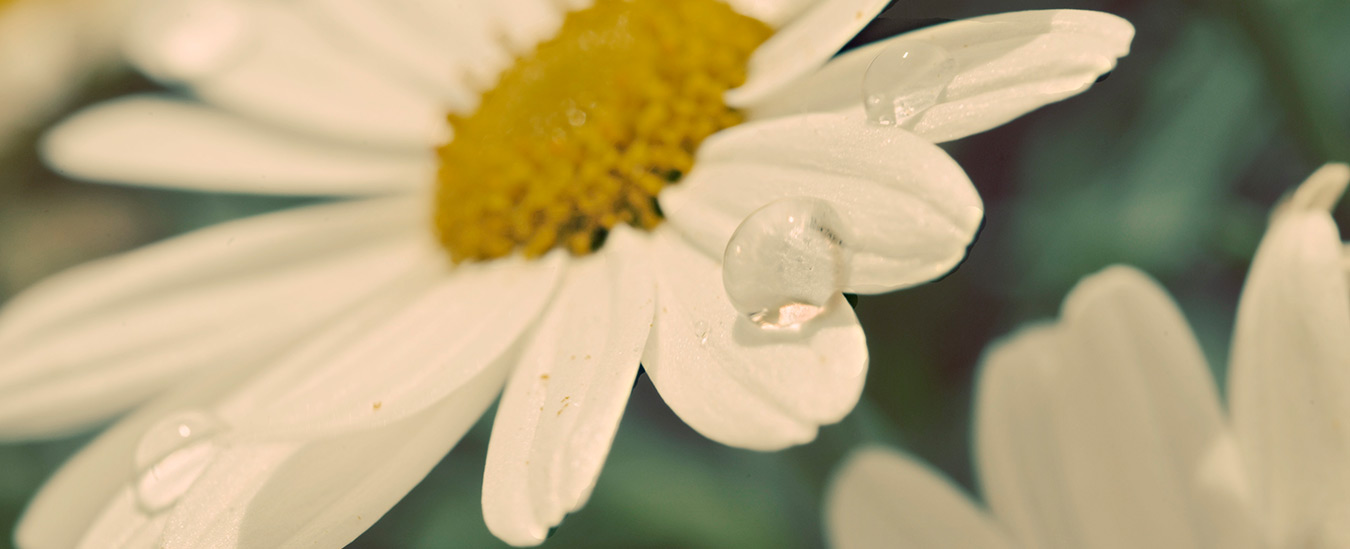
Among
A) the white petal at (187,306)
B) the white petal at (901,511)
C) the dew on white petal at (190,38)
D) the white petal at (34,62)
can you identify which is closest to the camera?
the white petal at (901,511)

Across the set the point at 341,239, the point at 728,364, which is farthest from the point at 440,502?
the point at 728,364

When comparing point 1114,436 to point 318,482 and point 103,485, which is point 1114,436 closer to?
point 318,482

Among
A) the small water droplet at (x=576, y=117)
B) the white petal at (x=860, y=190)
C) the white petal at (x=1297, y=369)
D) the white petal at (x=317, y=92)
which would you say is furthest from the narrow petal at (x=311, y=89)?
the white petal at (x=1297, y=369)

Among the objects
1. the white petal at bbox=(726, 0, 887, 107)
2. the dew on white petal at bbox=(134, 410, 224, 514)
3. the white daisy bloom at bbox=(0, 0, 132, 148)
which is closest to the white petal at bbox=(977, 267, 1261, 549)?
the white petal at bbox=(726, 0, 887, 107)

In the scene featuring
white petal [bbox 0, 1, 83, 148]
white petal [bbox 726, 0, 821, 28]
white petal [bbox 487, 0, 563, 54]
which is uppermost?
white petal [bbox 726, 0, 821, 28]

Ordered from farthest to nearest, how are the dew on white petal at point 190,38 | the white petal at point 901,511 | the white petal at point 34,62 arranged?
the white petal at point 34,62, the dew on white petal at point 190,38, the white petal at point 901,511

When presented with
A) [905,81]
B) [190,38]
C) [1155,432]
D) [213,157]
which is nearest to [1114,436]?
[1155,432]

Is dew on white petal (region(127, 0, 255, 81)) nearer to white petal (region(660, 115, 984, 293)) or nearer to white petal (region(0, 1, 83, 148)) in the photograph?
white petal (region(0, 1, 83, 148))

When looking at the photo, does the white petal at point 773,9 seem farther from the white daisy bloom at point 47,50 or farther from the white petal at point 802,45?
the white daisy bloom at point 47,50

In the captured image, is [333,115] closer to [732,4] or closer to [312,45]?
[312,45]
